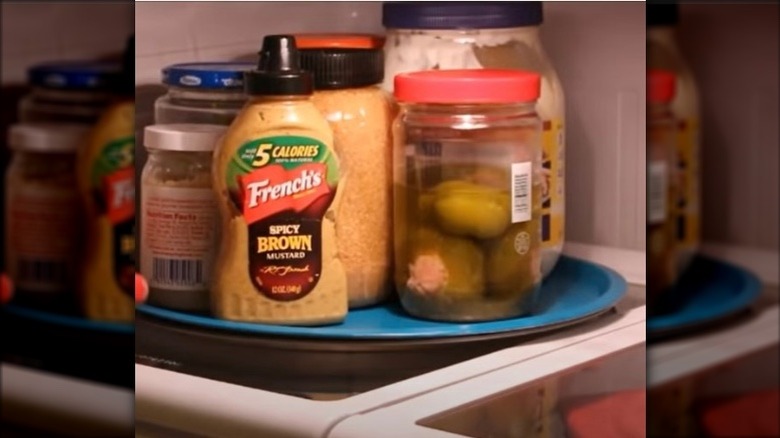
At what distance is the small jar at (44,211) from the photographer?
41.2 inches

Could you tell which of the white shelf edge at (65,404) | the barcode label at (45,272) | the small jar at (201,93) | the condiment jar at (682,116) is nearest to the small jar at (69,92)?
the barcode label at (45,272)

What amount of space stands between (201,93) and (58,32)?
0.60m

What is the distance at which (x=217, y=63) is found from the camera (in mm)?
614

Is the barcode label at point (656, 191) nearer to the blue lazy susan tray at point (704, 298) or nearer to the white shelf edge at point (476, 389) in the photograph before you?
the blue lazy susan tray at point (704, 298)

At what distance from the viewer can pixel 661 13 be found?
1.10 metres

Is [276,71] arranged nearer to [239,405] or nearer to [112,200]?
[239,405]

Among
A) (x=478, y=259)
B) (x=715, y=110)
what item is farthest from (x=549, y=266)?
(x=715, y=110)

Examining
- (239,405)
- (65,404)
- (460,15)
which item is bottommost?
(65,404)

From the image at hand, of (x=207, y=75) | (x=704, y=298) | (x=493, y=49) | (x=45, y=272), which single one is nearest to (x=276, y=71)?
(x=207, y=75)

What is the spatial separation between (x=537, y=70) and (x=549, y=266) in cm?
12

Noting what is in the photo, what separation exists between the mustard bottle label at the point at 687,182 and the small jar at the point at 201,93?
2.02 ft

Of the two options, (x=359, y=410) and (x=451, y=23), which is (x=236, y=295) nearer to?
(x=359, y=410)

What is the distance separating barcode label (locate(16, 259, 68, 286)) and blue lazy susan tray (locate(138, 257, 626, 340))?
1.58 feet

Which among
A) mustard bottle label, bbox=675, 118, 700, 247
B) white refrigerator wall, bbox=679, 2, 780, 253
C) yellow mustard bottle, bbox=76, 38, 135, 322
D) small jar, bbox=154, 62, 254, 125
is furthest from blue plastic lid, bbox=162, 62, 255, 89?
white refrigerator wall, bbox=679, 2, 780, 253
